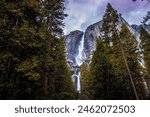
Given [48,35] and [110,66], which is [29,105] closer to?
[48,35]

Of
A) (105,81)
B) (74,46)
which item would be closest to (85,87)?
(105,81)

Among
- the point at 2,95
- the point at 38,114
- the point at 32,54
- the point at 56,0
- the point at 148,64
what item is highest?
the point at 56,0

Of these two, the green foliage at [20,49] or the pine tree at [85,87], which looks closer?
the green foliage at [20,49]

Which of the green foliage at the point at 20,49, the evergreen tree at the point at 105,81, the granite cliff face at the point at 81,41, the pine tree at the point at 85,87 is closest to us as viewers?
the green foliage at the point at 20,49

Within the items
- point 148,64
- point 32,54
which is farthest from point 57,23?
point 148,64

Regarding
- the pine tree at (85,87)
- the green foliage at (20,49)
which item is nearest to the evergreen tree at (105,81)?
the green foliage at (20,49)

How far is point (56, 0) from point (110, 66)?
41.7 ft

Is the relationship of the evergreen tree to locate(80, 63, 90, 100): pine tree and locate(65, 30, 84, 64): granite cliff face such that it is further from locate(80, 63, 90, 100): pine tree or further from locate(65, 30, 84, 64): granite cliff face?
locate(65, 30, 84, 64): granite cliff face

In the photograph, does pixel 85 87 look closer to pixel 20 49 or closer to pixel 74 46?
pixel 20 49

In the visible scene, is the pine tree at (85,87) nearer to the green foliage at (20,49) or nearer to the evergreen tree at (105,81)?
the evergreen tree at (105,81)

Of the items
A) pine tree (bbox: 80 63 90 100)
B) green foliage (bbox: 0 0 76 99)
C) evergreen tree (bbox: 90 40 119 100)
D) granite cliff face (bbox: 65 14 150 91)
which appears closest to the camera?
green foliage (bbox: 0 0 76 99)

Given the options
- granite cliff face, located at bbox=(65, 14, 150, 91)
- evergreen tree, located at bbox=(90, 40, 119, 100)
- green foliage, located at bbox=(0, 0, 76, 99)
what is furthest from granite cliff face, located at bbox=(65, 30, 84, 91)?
green foliage, located at bbox=(0, 0, 76, 99)

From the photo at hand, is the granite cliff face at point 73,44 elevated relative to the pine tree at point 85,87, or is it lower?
elevated

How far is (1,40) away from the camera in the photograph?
679 inches
